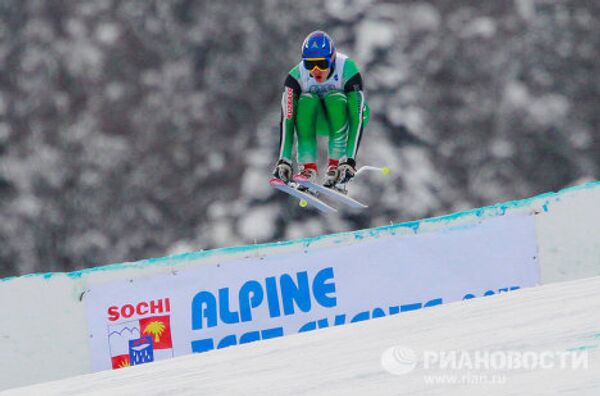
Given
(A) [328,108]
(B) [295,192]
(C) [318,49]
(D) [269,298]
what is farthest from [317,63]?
(D) [269,298]

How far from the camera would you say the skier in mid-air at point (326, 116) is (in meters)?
6.82

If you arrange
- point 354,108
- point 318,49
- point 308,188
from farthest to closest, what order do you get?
point 308,188
point 354,108
point 318,49

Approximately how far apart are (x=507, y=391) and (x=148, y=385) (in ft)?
5.54

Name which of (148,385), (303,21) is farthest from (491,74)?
(148,385)

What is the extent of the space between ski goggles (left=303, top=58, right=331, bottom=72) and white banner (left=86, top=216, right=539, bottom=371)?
5.19 ft

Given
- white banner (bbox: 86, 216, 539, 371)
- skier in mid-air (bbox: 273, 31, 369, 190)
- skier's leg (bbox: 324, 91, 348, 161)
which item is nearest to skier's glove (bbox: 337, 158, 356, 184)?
skier in mid-air (bbox: 273, 31, 369, 190)

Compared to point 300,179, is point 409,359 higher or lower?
lower

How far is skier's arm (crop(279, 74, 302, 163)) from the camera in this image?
687 cm

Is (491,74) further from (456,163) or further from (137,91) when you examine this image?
(137,91)

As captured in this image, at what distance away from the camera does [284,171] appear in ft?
22.9

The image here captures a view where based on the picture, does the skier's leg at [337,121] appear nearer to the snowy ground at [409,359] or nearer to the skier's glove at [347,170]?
the skier's glove at [347,170]

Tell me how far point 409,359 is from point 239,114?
11861 millimetres

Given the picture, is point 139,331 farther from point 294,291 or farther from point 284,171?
point 284,171

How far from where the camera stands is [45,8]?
51.3 feet
